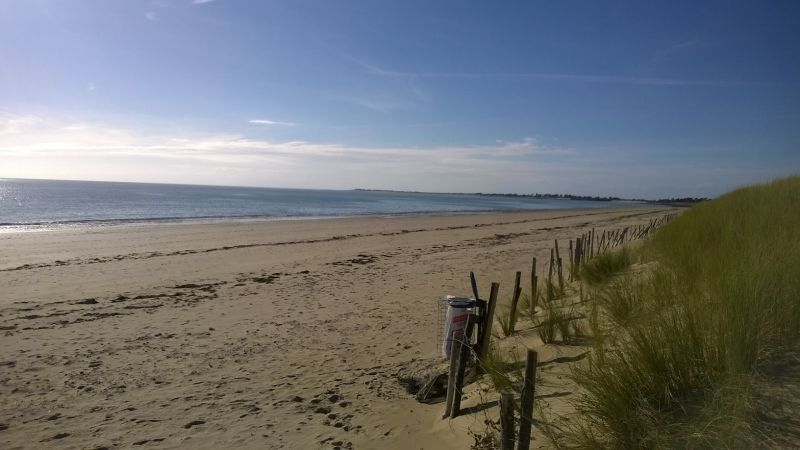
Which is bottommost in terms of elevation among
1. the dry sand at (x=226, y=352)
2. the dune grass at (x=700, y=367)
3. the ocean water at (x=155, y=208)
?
the dry sand at (x=226, y=352)

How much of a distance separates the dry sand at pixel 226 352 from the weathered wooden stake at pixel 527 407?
1.64ft

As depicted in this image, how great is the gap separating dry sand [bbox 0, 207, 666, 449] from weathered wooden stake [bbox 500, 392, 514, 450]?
423 millimetres

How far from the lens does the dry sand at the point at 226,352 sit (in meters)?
4.14

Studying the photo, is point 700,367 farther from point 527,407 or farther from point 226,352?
point 226,352

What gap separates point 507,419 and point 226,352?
15.3ft

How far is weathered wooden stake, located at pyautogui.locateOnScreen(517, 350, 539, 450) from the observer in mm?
2705

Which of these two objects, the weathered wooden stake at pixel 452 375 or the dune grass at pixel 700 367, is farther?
the weathered wooden stake at pixel 452 375

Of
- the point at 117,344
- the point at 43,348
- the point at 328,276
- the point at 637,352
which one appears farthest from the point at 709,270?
the point at 328,276

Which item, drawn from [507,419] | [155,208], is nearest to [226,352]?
[507,419]

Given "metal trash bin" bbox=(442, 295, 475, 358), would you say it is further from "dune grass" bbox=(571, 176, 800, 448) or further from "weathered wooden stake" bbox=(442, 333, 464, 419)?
"dune grass" bbox=(571, 176, 800, 448)

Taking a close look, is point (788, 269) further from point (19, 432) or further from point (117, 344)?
point (117, 344)

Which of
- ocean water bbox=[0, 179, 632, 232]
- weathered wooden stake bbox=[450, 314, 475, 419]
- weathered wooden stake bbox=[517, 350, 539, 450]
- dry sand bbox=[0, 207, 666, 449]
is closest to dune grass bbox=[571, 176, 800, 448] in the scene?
weathered wooden stake bbox=[517, 350, 539, 450]

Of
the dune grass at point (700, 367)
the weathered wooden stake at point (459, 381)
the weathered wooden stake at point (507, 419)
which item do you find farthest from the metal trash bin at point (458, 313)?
the weathered wooden stake at point (507, 419)

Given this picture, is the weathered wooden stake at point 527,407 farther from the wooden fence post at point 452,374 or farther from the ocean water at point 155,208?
the ocean water at point 155,208
